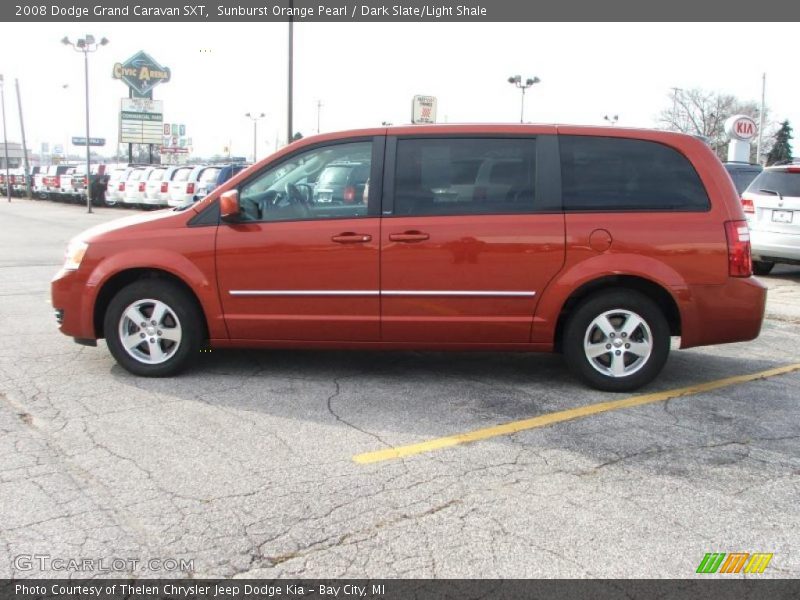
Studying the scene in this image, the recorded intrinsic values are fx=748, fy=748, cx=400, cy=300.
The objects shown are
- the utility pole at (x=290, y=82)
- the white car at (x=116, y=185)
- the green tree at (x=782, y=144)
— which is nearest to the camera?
the utility pole at (x=290, y=82)

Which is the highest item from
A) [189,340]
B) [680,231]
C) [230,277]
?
[680,231]

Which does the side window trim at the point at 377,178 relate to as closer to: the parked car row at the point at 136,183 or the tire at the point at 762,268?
the tire at the point at 762,268

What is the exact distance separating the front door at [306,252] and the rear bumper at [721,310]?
218cm

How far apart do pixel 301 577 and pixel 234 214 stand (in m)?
3.02

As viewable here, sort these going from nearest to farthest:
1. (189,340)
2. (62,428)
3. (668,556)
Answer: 1. (668,556)
2. (62,428)
3. (189,340)

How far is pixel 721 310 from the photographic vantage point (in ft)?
17.1

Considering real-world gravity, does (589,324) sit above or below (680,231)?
below

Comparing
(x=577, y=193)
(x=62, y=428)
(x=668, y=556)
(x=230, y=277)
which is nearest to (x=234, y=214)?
(x=230, y=277)

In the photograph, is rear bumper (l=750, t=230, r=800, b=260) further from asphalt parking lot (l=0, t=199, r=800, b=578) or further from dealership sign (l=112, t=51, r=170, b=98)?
dealership sign (l=112, t=51, r=170, b=98)

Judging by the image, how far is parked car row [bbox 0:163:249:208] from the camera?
26094 millimetres

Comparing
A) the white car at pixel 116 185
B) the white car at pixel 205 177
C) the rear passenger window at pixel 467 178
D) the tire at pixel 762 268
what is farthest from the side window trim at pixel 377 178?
the white car at pixel 116 185

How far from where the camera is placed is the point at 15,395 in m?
5.10

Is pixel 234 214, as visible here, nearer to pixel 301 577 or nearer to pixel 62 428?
pixel 62 428

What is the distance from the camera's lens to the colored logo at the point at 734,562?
9.87ft
